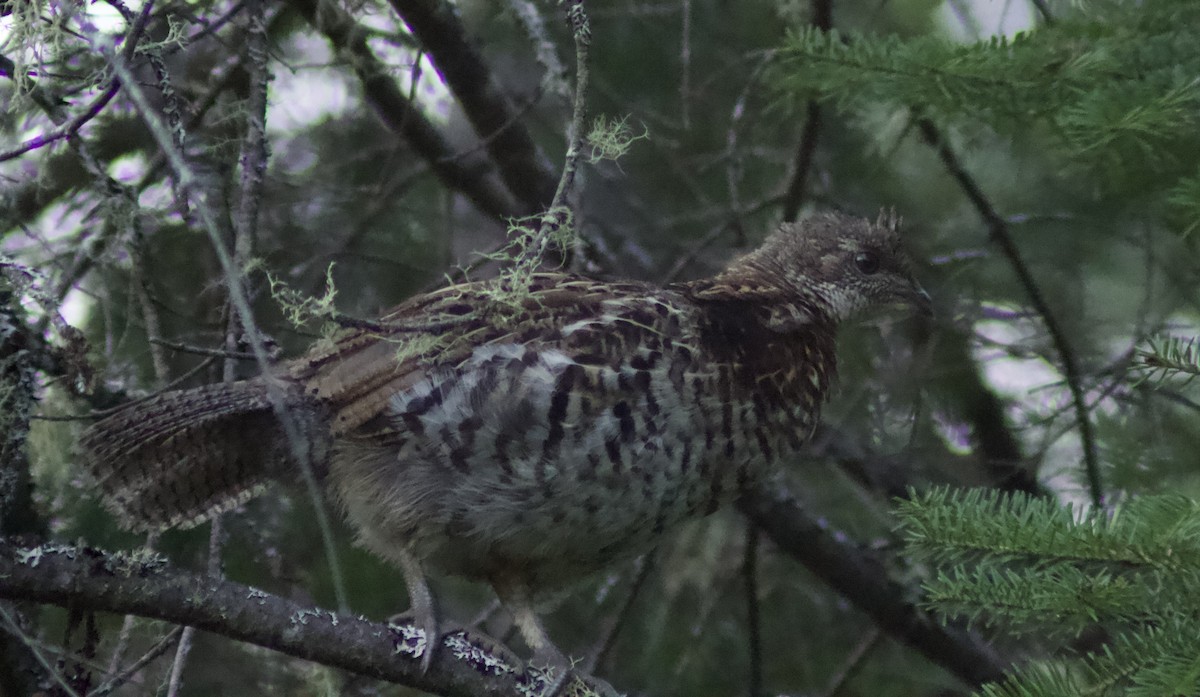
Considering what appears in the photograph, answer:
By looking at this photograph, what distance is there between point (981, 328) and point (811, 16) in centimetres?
166

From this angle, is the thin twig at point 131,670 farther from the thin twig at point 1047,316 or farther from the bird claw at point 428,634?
the thin twig at point 1047,316

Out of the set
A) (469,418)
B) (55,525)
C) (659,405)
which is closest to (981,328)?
(659,405)

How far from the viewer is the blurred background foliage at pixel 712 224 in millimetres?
A: 2842

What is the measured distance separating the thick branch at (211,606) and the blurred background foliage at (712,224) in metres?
0.70

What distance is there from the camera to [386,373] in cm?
279

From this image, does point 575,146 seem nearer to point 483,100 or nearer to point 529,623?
point 529,623

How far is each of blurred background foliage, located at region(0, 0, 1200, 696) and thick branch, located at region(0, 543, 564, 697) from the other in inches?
27.6

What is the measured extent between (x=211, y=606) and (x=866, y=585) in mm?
2330

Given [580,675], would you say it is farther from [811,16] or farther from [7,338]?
[811,16]

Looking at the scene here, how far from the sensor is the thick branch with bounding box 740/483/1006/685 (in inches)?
150

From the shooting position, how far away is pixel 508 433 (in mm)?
2709

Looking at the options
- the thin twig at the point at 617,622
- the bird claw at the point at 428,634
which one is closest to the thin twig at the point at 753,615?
the thin twig at the point at 617,622

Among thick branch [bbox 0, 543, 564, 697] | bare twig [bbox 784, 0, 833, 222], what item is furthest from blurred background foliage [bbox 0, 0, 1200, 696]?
thick branch [bbox 0, 543, 564, 697]

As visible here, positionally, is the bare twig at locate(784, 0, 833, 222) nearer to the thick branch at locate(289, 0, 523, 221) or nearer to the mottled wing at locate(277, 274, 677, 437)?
the thick branch at locate(289, 0, 523, 221)
